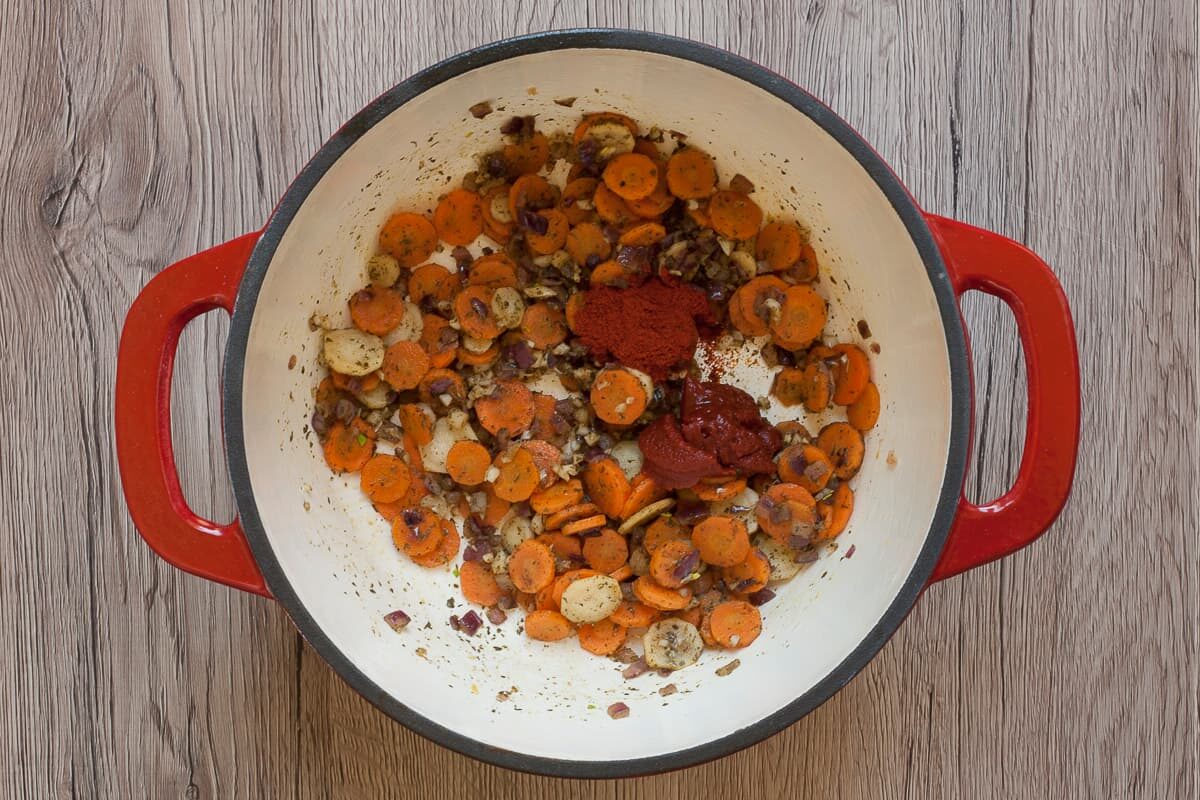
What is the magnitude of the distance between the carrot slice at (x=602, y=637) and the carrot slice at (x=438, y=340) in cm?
39

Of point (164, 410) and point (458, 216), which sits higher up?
point (458, 216)

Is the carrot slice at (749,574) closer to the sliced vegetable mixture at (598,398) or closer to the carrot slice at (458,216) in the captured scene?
the sliced vegetable mixture at (598,398)

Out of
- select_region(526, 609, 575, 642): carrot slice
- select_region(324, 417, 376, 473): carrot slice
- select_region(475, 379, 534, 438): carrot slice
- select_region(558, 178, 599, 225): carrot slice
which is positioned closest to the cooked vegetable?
select_region(526, 609, 575, 642): carrot slice

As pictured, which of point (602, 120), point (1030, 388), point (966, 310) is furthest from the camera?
point (966, 310)

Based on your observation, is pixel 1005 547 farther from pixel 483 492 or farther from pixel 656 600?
pixel 483 492

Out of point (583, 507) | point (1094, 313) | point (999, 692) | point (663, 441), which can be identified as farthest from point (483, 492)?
point (1094, 313)

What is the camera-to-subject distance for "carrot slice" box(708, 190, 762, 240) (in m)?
1.19

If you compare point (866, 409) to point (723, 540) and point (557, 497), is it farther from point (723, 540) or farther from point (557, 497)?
point (557, 497)

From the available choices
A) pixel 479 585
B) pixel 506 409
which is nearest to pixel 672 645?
pixel 479 585

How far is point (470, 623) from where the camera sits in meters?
1.21

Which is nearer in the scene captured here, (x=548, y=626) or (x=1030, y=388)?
(x=1030, y=388)

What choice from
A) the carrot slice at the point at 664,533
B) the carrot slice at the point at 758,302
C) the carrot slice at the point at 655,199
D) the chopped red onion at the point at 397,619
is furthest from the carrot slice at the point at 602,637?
the carrot slice at the point at 655,199

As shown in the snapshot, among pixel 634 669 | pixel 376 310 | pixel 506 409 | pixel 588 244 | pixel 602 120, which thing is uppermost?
pixel 602 120

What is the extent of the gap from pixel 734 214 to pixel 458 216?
354 mm
